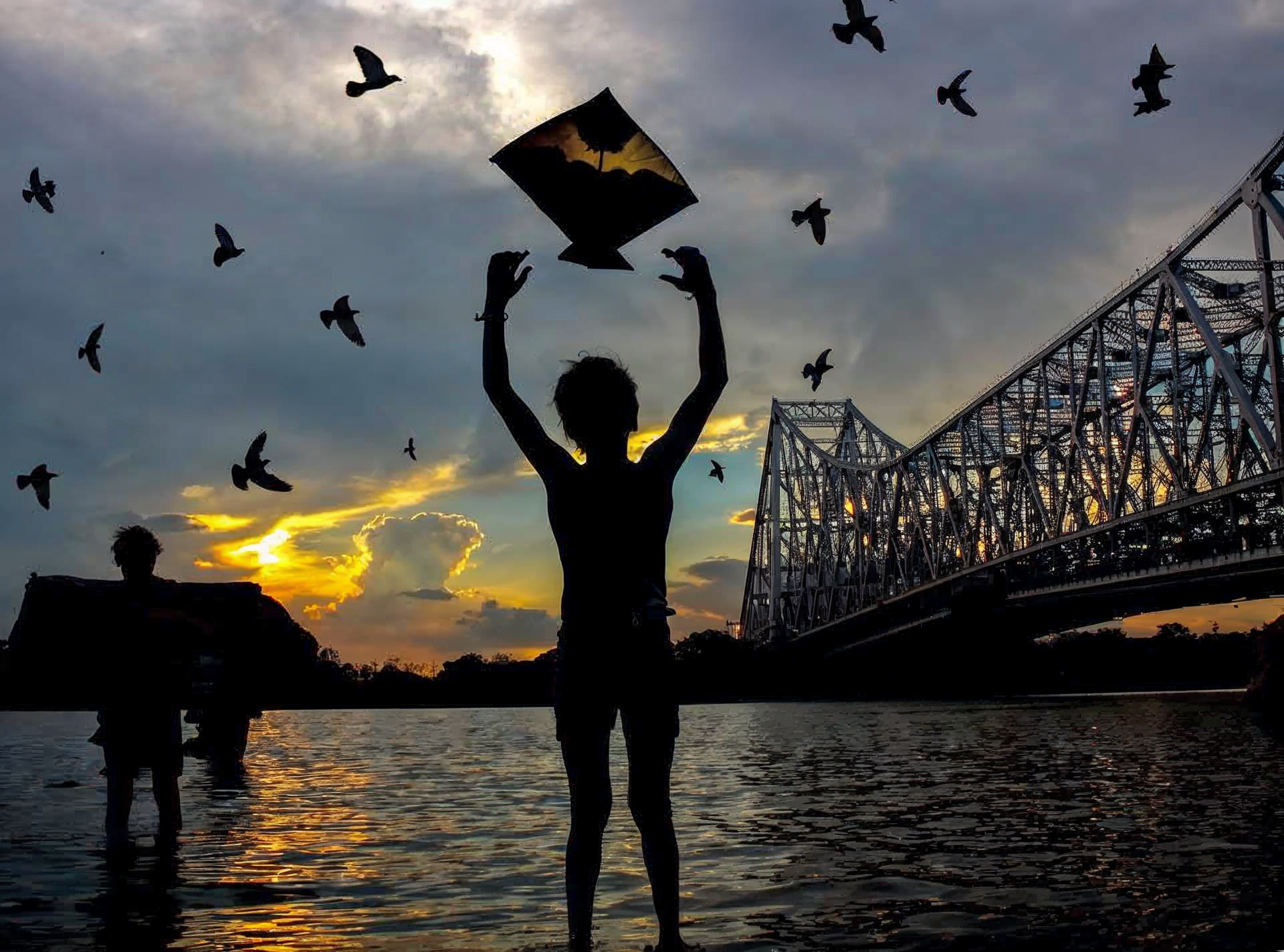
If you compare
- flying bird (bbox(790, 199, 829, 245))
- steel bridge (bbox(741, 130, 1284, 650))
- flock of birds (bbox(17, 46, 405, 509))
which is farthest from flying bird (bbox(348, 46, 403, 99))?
steel bridge (bbox(741, 130, 1284, 650))

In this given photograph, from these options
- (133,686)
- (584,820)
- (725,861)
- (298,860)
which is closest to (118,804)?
(133,686)

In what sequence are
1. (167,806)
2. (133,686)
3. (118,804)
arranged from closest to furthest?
(118,804) → (133,686) → (167,806)

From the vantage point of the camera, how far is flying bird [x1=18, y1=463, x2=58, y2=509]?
39.6 feet

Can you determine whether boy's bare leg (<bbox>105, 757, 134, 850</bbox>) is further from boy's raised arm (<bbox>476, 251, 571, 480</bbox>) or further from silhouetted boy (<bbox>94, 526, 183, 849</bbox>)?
boy's raised arm (<bbox>476, 251, 571, 480</bbox>)

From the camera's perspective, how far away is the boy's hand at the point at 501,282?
437cm

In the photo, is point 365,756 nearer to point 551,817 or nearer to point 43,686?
point 551,817

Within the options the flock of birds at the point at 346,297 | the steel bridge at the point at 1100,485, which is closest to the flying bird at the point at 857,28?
the flock of birds at the point at 346,297

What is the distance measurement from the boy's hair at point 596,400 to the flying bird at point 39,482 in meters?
A: 9.25

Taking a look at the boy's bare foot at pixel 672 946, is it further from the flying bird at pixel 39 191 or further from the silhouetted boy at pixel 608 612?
the flying bird at pixel 39 191

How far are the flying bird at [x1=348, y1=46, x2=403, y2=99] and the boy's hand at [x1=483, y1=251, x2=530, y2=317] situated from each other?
414 cm

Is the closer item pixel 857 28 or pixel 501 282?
pixel 501 282

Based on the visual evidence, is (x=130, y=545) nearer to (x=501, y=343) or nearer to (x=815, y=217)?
(x=501, y=343)

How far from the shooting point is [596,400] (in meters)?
4.23

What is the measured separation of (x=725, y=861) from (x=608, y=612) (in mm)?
3764
